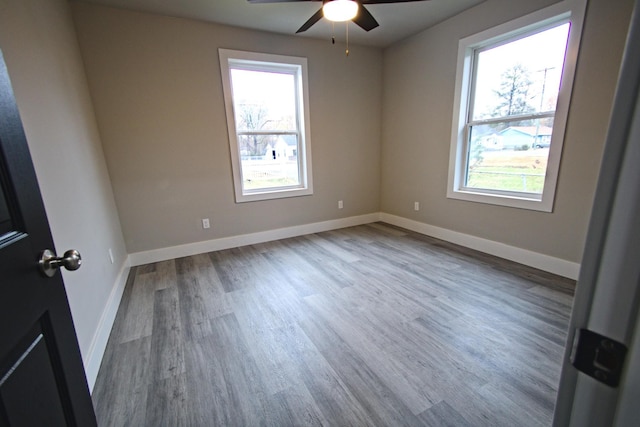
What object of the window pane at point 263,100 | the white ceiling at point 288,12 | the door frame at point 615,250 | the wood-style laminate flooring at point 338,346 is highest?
the white ceiling at point 288,12

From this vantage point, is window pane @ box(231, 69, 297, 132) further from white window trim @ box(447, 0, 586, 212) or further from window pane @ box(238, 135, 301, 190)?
white window trim @ box(447, 0, 586, 212)

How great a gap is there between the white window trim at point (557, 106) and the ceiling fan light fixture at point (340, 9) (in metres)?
1.56

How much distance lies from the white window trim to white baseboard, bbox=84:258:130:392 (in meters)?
3.65

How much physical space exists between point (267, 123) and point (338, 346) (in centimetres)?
292

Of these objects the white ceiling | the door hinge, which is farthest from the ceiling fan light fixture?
the door hinge

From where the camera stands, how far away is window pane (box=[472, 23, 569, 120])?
8.09 ft

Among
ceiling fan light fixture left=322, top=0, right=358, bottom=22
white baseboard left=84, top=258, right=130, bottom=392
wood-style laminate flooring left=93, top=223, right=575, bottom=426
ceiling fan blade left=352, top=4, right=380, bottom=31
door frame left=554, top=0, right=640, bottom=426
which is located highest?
ceiling fan blade left=352, top=4, right=380, bottom=31

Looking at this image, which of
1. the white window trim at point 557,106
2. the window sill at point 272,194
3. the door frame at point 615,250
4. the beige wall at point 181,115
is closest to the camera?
the door frame at point 615,250

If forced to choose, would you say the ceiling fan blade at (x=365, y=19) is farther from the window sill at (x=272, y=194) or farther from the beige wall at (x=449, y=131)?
the window sill at (x=272, y=194)

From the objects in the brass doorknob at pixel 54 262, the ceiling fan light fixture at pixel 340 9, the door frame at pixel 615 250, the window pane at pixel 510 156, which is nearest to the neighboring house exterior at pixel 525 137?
the window pane at pixel 510 156

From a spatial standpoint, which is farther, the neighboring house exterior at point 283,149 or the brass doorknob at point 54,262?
the neighboring house exterior at point 283,149

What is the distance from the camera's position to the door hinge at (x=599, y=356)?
1.18 ft

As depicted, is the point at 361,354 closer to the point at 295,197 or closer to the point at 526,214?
the point at 526,214

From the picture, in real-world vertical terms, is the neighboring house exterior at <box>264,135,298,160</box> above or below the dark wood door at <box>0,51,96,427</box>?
above
